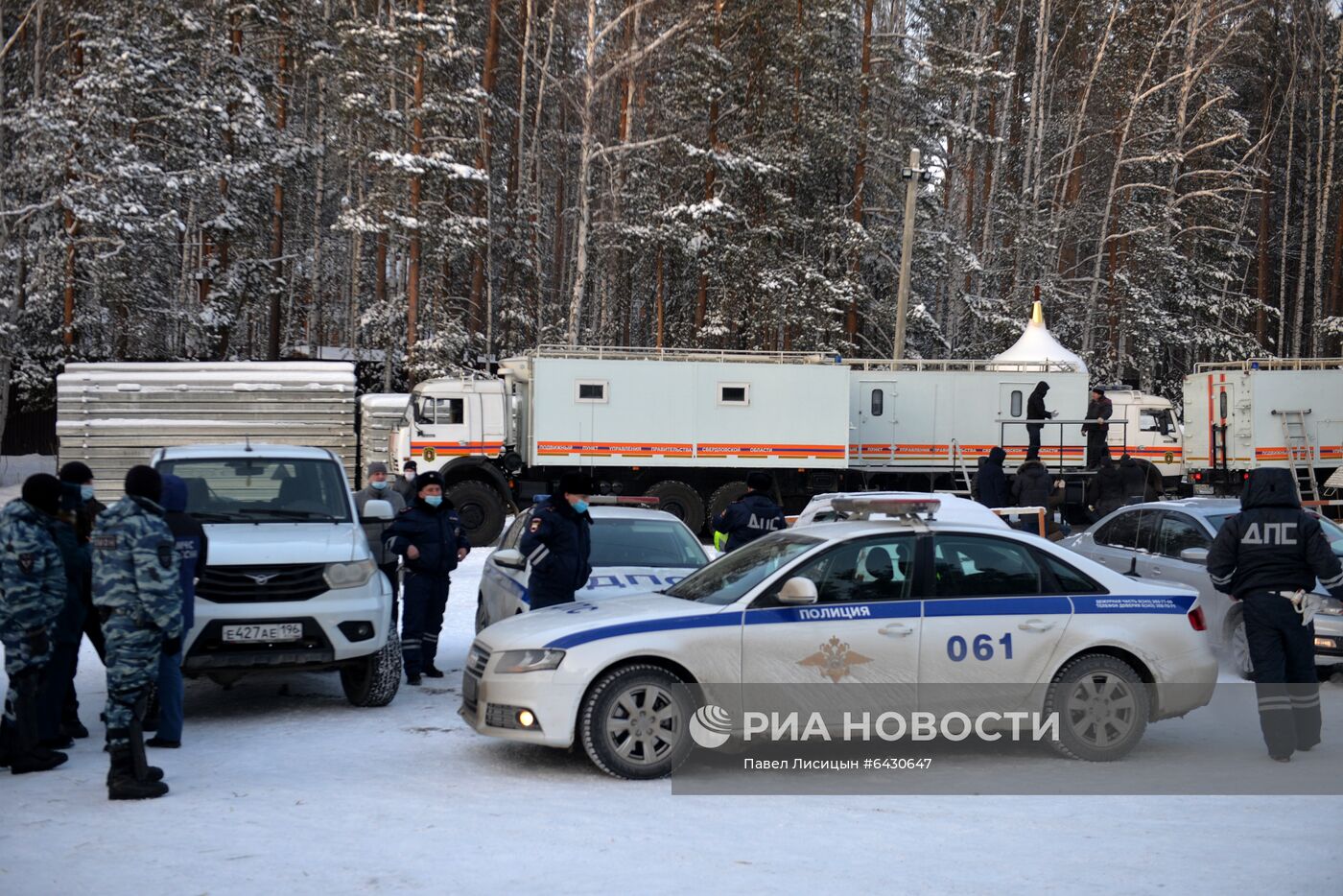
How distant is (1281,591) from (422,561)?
5.89 m

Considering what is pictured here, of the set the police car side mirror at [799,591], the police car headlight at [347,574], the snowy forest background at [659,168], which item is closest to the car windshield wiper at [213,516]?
the police car headlight at [347,574]

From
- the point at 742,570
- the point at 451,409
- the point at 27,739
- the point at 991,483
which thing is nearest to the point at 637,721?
the point at 742,570

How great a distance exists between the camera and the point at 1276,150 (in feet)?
165

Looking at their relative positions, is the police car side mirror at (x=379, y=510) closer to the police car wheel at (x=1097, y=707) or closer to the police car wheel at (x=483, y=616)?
the police car wheel at (x=483, y=616)

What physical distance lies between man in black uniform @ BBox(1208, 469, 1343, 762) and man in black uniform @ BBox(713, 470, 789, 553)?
13.6 feet

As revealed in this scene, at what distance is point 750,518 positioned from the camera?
37.7 ft

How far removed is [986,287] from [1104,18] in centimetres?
1015

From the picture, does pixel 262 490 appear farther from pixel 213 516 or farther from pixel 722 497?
pixel 722 497

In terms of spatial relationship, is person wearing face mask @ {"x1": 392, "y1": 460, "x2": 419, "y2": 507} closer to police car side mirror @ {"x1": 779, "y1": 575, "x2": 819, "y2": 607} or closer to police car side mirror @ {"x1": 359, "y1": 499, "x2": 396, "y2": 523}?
police car side mirror @ {"x1": 359, "y1": 499, "x2": 396, "y2": 523}

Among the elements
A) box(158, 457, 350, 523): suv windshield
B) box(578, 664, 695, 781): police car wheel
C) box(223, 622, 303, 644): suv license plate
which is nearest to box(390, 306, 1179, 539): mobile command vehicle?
box(158, 457, 350, 523): suv windshield

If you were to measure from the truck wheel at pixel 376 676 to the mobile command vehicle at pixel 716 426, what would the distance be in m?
13.4

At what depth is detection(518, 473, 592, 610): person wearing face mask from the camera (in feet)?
28.9

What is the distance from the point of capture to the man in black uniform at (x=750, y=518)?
37.5ft

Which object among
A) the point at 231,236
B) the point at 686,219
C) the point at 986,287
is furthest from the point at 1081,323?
the point at 231,236
